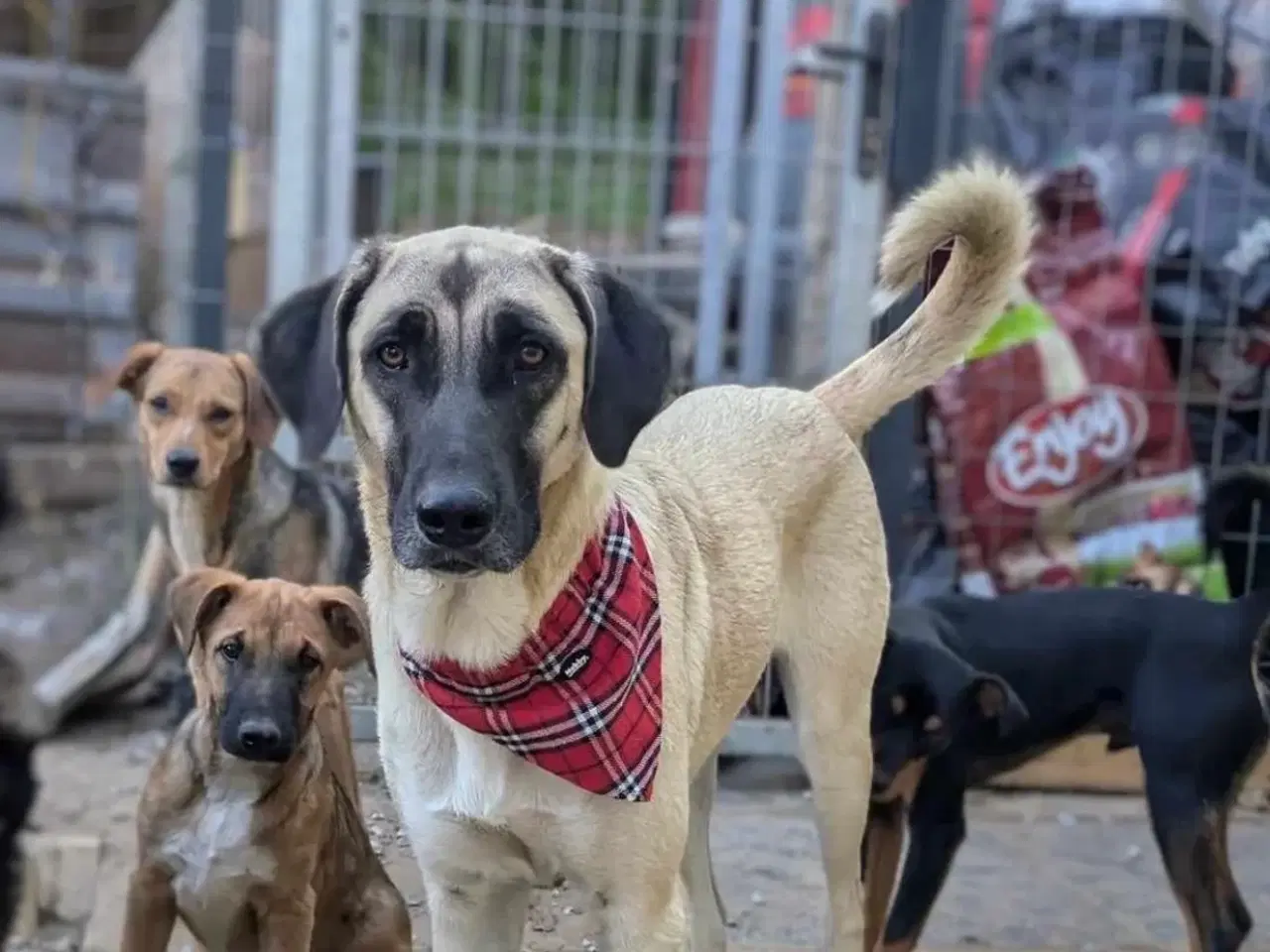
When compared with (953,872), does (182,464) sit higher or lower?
higher

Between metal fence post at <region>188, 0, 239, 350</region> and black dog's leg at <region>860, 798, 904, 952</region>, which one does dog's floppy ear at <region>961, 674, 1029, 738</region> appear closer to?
black dog's leg at <region>860, 798, 904, 952</region>

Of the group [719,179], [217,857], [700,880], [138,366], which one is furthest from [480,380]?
[719,179]

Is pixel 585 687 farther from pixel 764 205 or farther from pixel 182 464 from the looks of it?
pixel 764 205

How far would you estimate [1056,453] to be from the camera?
5.64 metres

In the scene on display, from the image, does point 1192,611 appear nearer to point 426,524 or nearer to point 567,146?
point 426,524

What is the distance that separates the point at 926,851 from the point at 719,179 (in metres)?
3.06

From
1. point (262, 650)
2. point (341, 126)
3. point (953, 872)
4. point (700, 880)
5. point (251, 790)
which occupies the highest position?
point (341, 126)

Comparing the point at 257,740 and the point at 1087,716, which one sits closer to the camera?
the point at 257,740

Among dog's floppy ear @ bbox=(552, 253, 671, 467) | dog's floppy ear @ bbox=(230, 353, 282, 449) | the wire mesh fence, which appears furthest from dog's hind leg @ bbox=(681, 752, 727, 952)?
the wire mesh fence

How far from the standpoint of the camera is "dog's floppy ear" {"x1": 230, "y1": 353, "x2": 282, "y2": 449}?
165 inches

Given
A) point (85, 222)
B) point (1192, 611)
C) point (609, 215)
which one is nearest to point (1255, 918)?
point (1192, 611)

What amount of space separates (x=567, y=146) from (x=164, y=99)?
320cm

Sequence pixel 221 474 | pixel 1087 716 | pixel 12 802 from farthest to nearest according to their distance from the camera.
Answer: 1. pixel 221 474
2. pixel 1087 716
3. pixel 12 802

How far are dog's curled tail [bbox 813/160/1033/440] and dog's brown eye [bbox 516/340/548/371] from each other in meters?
1.08
